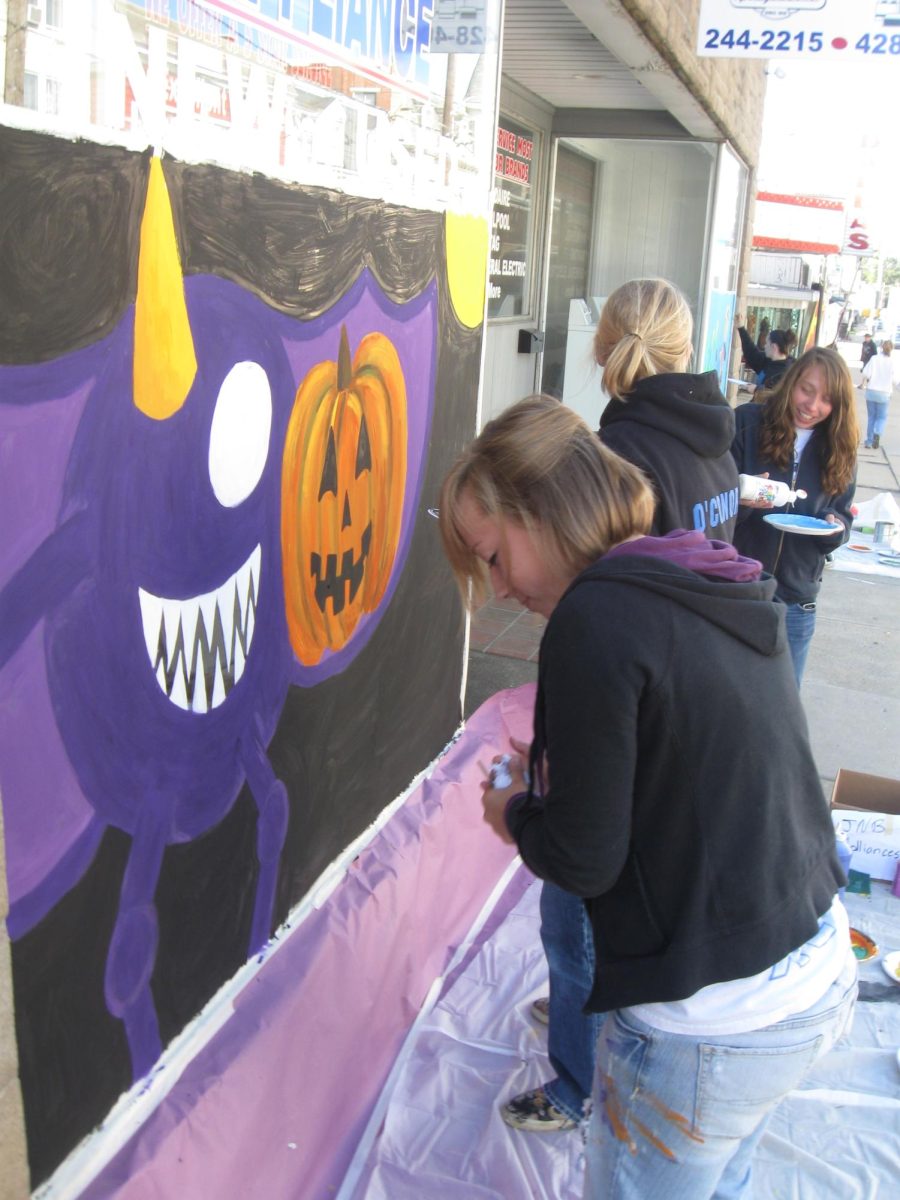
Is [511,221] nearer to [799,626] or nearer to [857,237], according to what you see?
[799,626]

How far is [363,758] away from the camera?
3.29m

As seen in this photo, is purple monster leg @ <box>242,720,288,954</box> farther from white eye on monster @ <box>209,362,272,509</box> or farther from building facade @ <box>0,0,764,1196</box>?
white eye on monster @ <box>209,362,272,509</box>

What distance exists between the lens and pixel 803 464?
3953 millimetres

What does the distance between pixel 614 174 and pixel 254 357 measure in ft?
29.4

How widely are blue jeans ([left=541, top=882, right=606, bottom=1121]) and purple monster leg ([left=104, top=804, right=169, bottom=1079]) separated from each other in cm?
81

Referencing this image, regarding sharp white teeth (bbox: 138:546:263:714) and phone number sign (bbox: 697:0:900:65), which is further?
phone number sign (bbox: 697:0:900:65)

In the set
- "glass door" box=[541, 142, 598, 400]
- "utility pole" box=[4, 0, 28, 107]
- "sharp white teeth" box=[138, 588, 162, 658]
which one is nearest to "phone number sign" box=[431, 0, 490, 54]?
"utility pole" box=[4, 0, 28, 107]

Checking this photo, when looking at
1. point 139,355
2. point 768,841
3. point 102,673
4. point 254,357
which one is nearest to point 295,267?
A: point 254,357

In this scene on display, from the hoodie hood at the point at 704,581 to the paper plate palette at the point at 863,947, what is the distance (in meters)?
2.07

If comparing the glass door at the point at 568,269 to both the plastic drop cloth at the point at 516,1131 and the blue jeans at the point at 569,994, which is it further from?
the blue jeans at the point at 569,994

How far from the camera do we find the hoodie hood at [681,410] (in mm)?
2539

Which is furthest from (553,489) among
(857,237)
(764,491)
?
(857,237)

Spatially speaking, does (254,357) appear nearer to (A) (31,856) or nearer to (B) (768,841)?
(A) (31,856)

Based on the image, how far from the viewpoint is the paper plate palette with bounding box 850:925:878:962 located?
10.4 ft
